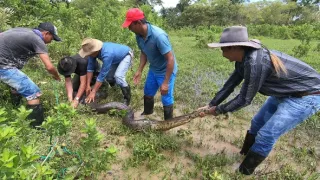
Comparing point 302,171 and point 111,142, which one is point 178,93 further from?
point 302,171

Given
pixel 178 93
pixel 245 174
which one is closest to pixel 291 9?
pixel 178 93

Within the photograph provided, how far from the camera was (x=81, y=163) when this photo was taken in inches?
104

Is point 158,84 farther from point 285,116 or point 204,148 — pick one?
point 285,116

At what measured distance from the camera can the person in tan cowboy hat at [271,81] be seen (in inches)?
101

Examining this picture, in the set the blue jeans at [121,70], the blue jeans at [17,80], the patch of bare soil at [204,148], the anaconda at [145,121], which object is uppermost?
the blue jeans at [17,80]

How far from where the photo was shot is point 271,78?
2752 mm

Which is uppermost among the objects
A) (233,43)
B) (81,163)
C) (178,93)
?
(233,43)

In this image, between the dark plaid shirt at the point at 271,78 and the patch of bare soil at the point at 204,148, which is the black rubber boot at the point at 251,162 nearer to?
the patch of bare soil at the point at 204,148

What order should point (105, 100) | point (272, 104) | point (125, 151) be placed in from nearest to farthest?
point (272, 104)
point (125, 151)
point (105, 100)

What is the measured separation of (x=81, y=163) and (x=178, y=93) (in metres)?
3.71

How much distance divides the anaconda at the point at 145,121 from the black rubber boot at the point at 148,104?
37 cm

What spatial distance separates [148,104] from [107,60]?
41.8 inches

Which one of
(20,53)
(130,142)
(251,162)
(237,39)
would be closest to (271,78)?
(237,39)

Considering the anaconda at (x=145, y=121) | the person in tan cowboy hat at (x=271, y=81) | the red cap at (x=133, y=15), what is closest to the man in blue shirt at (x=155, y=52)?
the red cap at (x=133, y=15)
